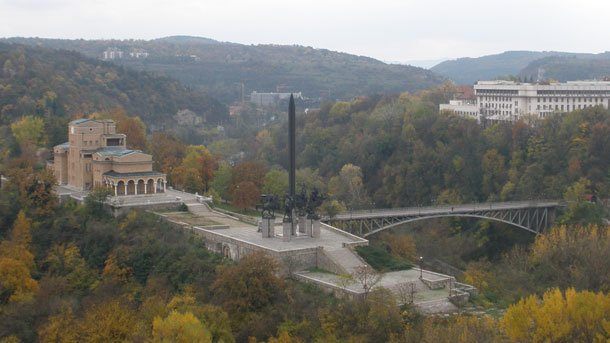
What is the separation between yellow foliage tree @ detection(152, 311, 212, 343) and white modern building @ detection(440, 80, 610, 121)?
207ft

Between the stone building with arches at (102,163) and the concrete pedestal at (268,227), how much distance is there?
490 inches

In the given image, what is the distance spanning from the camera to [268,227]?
50531mm

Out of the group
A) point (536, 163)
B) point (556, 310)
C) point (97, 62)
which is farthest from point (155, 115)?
point (556, 310)

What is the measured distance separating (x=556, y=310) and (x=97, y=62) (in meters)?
114

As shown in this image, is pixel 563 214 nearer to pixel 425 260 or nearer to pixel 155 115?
pixel 425 260

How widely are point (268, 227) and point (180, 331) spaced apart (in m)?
14.1

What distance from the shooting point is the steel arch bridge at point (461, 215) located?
60.9 metres

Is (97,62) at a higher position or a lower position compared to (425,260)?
higher

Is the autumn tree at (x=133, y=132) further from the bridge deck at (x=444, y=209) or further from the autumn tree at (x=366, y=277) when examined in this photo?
the autumn tree at (x=366, y=277)

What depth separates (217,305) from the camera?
4203 centimetres

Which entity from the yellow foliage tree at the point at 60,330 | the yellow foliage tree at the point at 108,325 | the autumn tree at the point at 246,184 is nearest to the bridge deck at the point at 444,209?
the autumn tree at the point at 246,184

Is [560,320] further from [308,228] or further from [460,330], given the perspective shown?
[308,228]

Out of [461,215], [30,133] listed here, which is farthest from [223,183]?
[30,133]

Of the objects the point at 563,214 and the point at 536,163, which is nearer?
the point at 563,214
